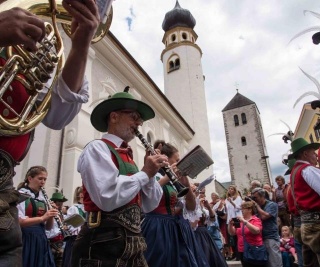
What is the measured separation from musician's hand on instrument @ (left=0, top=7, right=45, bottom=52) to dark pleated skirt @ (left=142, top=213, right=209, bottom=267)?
257cm

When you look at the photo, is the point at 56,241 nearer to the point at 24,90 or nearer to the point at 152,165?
the point at 152,165

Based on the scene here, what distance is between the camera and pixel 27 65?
1287 mm

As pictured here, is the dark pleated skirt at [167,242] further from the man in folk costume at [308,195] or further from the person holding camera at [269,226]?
the person holding camera at [269,226]

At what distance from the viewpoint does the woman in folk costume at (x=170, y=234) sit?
309cm

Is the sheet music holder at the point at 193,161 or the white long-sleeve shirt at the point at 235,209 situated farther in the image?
the white long-sleeve shirt at the point at 235,209

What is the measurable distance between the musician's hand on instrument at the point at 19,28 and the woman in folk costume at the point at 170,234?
222 cm

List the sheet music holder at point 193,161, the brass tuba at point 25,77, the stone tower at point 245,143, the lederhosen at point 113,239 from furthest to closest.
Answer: the stone tower at point 245,143 → the sheet music holder at point 193,161 → the lederhosen at point 113,239 → the brass tuba at point 25,77

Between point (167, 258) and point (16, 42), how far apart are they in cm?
268

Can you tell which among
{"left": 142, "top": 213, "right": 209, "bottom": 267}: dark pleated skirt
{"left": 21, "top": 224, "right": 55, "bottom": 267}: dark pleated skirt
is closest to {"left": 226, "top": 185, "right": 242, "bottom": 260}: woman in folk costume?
{"left": 142, "top": 213, "right": 209, "bottom": 267}: dark pleated skirt

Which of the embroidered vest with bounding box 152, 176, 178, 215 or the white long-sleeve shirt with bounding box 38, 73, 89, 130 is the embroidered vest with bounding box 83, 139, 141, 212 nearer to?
the white long-sleeve shirt with bounding box 38, 73, 89, 130

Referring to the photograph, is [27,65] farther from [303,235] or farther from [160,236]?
[303,235]

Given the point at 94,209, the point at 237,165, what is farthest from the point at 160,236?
the point at 237,165

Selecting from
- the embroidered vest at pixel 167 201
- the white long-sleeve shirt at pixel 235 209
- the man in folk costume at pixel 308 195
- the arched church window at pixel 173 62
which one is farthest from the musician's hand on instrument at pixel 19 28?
the arched church window at pixel 173 62

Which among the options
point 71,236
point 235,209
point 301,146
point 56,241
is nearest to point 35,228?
point 71,236
